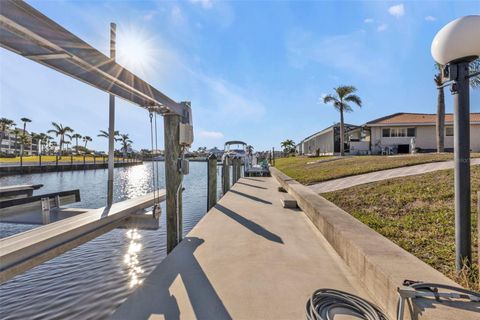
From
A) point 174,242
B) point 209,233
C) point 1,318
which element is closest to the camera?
point 1,318

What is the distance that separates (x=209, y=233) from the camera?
4.51m

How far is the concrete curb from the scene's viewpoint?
1636 mm

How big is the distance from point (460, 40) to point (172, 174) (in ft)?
11.7

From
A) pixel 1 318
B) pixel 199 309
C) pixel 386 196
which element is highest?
pixel 386 196

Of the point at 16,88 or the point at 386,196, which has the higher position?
the point at 16,88

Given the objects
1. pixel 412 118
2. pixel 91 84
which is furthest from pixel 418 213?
pixel 412 118

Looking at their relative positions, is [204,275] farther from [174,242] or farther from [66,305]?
[66,305]

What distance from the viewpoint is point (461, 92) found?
2529 mm

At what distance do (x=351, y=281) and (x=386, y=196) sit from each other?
12.6ft

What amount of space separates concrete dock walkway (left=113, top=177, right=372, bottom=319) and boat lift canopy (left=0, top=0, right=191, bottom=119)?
7.01 ft

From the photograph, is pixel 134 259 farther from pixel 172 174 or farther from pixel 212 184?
pixel 212 184

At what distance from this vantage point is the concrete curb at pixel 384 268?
5.37 ft

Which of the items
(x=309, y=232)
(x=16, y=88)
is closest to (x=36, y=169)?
(x=16, y=88)

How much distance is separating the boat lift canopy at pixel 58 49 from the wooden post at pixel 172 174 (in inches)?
32.2
